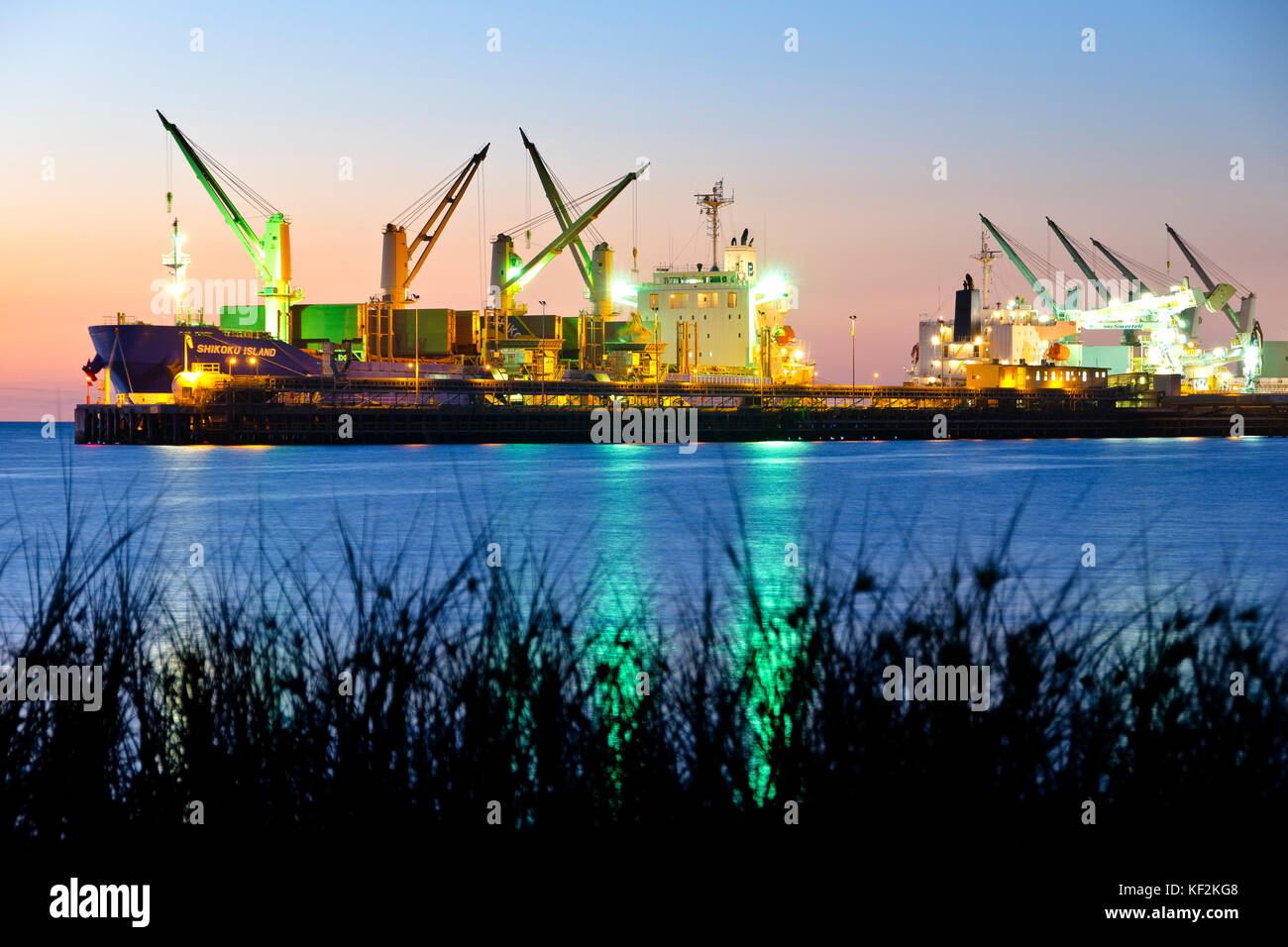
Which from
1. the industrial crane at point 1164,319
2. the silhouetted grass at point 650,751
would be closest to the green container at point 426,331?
the industrial crane at point 1164,319

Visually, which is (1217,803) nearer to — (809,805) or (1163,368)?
(809,805)

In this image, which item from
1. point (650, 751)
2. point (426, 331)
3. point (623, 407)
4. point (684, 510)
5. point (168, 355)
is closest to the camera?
point (650, 751)

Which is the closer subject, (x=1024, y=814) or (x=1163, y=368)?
(x=1024, y=814)

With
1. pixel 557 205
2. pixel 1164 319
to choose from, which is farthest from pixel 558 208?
pixel 1164 319

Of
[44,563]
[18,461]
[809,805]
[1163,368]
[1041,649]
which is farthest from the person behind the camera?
[1163,368]

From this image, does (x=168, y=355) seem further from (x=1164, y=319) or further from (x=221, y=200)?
(x=1164, y=319)

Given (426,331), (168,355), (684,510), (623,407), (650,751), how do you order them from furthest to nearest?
(426,331) < (623,407) < (168,355) < (684,510) < (650,751)

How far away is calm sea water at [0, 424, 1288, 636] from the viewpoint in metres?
20.5

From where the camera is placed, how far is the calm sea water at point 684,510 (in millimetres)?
20516

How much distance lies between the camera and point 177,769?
616 centimetres

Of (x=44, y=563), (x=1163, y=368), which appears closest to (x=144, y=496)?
(x=44, y=563)

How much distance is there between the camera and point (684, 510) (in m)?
38.0
